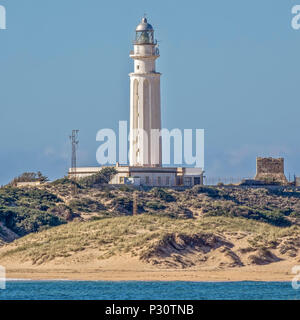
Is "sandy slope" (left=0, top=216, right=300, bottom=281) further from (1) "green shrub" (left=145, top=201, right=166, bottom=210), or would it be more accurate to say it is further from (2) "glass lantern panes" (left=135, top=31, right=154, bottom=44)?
(2) "glass lantern panes" (left=135, top=31, right=154, bottom=44)

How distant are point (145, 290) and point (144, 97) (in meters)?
34.9

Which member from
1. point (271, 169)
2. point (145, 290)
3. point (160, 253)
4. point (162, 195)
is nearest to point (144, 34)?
point (162, 195)

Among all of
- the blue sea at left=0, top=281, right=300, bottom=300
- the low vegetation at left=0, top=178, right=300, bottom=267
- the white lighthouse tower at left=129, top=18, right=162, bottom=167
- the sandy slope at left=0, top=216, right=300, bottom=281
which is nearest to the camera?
the blue sea at left=0, top=281, right=300, bottom=300

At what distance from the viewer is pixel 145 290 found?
51.5m

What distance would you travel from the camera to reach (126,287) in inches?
2087

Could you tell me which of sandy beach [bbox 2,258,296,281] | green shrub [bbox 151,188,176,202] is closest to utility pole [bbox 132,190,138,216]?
green shrub [bbox 151,188,176,202]

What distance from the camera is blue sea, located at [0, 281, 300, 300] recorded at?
49094mm

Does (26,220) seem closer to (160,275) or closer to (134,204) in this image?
(134,204)

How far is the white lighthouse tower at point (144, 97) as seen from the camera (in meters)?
84.9

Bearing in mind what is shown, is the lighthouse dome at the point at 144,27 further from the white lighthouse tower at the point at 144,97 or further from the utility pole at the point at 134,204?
the utility pole at the point at 134,204

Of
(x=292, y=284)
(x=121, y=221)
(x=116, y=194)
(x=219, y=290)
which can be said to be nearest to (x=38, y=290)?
(x=219, y=290)

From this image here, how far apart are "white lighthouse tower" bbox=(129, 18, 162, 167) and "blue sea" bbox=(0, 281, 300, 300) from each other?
3075 cm

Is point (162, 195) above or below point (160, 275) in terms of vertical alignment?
above
